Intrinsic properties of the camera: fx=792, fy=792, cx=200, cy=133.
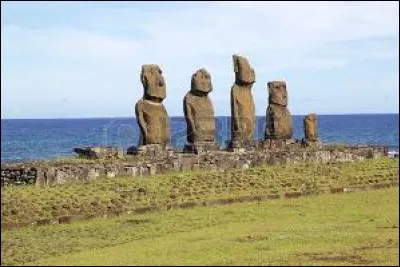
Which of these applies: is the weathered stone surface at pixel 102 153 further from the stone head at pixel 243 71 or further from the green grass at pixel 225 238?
the green grass at pixel 225 238

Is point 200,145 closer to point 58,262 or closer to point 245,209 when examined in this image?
point 245,209

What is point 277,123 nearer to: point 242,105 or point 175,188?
point 242,105

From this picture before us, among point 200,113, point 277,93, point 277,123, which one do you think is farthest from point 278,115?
point 200,113

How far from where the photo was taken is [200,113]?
30078mm

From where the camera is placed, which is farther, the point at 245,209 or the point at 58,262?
the point at 245,209

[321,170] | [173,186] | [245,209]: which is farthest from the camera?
[321,170]

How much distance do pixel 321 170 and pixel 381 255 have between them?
1352cm

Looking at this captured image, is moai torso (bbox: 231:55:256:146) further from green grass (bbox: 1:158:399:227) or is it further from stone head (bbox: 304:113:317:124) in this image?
stone head (bbox: 304:113:317:124)

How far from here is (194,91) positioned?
99.1 feet

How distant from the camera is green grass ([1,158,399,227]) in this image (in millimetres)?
19641

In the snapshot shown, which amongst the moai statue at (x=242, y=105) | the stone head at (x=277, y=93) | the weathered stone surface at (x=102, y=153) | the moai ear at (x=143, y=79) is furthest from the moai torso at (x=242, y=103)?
the weathered stone surface at (x=102, y=153)

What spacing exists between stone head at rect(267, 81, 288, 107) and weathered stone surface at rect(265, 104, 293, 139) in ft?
0.74

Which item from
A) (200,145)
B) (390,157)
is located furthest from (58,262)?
(390,157)

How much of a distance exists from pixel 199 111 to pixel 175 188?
7.43 metres
